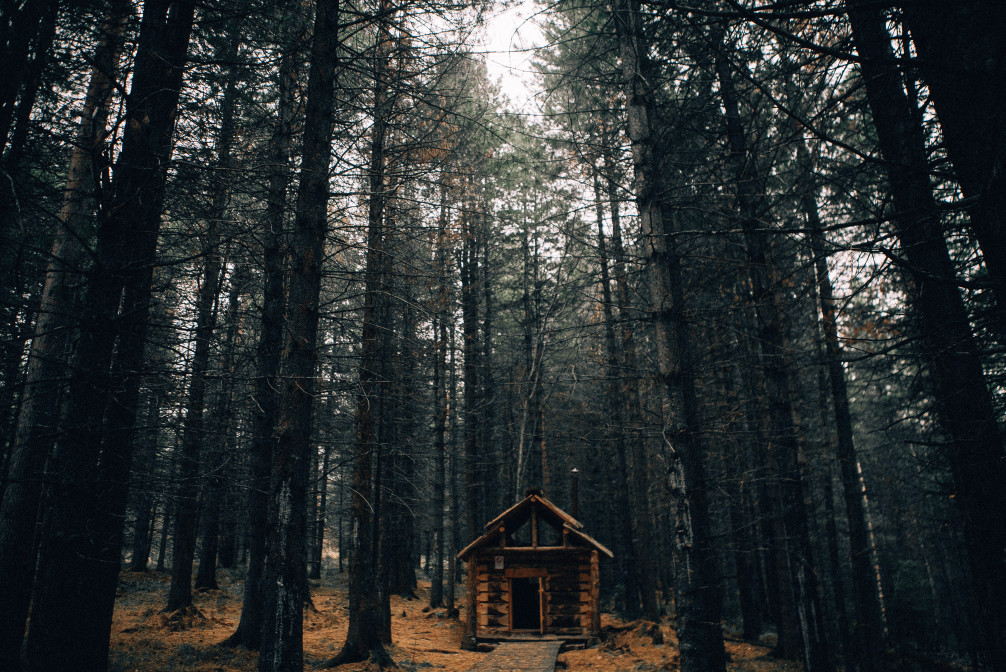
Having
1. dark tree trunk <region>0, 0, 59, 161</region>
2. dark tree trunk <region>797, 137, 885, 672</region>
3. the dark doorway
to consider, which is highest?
dark tree trunk <region>0, 0, 59, 161</region>

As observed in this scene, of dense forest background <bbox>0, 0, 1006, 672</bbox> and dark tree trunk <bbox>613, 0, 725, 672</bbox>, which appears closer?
dense forest background <bbox>0, 0, 1006, 672</bbox>

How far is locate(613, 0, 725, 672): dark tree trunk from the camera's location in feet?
18.8

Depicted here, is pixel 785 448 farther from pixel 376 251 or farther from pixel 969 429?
pixel 376 251

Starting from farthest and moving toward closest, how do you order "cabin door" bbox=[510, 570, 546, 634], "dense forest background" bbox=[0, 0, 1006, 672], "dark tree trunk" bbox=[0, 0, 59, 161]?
"cabin door" bbox=[510, 570, 546, 634] → "dark tree trunk" bbox=[0, 0, 59, 161] → "dense forest background" bbox=[0, 0, 1006, 672]

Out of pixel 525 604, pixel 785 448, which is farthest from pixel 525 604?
pixel 785 448

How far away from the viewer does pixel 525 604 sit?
675 inches

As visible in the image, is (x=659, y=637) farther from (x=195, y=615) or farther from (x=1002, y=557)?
(x=195, y=615)

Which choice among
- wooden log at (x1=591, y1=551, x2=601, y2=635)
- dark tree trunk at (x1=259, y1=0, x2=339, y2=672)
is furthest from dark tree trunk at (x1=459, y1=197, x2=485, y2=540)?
dark tree trunk at (x1=259, y1=0, x2=339, y2=672)

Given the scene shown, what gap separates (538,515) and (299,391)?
448 inches

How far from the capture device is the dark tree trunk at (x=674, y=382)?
18.8 feet

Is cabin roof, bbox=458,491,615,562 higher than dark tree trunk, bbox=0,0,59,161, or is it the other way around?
dark tree trunk, bbox=0,0,59,161

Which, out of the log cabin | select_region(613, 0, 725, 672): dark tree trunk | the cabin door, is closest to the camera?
select_region(613, 0, 725, 672): dark tree trunk

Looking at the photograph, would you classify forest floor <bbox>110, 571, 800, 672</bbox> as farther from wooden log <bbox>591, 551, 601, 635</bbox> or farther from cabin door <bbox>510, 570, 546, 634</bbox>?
cabin door <bbox>510, 570, 546, 634</bbox>

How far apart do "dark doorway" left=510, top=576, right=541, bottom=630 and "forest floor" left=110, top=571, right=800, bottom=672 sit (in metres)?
2.22
